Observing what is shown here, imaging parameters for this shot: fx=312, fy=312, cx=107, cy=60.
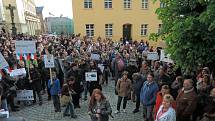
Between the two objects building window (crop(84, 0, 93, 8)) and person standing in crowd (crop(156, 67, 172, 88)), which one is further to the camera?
building window (crop(84, 0, 93, 8))

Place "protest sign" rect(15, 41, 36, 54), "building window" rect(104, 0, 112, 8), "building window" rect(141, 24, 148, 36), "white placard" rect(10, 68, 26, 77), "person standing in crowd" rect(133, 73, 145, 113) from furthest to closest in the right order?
1. "building window" rect(141, 24, 148, 36)
2. "building window" rect(104, 0, 112, 8)
3. "protest sign" rect(15, 41, 36, 54)
4. "white placard" rect(10, 68, 26, 77)
5. "person standing in crowd" rect(133, 73, 145, 113)

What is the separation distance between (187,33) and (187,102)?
202 cm

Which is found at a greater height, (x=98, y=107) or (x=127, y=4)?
(x=127, y=4)

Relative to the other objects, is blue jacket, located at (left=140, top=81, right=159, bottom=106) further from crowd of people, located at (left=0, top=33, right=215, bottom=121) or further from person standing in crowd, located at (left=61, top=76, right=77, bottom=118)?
person standing in crowd, located at (left=61, top=76, right=77, bottom=118)

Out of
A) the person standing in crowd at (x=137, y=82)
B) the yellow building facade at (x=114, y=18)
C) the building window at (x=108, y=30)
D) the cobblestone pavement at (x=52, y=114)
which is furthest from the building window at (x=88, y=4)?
the person standing in crowd at (x=137, y=82)

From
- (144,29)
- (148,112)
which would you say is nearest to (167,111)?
(148,112)

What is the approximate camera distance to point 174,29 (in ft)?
28.4

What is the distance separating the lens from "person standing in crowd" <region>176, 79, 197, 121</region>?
8023mm

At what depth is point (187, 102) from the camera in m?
8.09

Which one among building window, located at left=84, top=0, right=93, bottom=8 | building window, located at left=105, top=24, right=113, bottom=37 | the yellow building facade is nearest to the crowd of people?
the yellow building facade

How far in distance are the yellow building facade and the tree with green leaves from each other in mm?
29341

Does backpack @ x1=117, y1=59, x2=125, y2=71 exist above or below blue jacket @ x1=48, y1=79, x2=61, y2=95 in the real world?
above

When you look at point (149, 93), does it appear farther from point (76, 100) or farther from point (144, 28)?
point (144, 28)

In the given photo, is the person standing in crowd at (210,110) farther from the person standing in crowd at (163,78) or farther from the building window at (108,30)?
the building window at (108,30)
